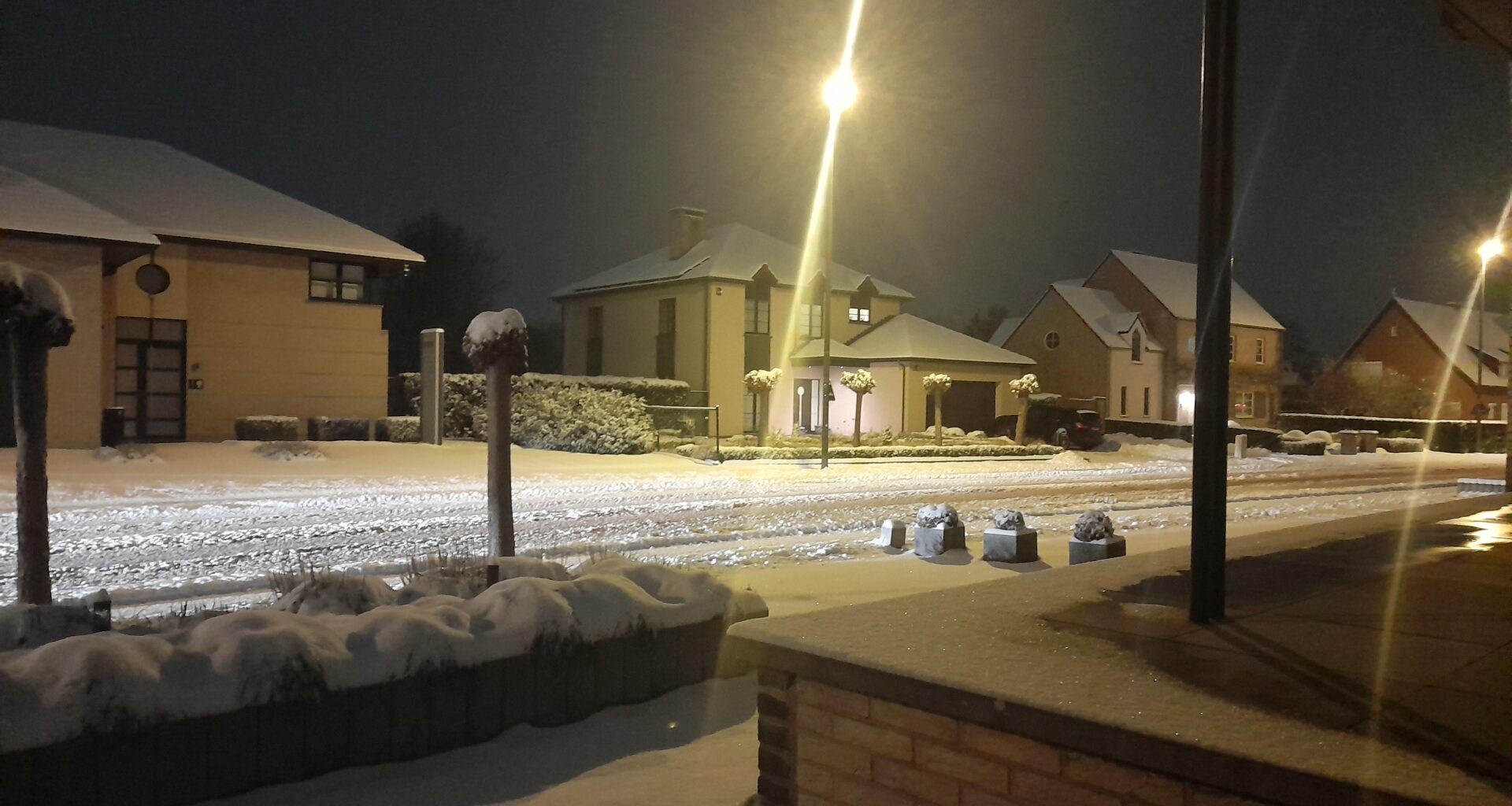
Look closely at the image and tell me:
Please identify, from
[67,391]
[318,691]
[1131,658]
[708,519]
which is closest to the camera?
[1131,658]

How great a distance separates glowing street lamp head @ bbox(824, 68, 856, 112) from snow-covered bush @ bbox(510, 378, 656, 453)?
9432 millimetres

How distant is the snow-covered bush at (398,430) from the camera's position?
26719mm

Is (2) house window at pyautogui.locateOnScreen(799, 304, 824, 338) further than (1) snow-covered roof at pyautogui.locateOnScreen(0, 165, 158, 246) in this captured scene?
Yes

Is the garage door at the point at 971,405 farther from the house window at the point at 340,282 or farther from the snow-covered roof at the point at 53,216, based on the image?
the snow-covered roof at the point at 53,216

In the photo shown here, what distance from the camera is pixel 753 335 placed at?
37.8 metres

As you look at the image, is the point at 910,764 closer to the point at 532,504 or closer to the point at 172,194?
the point at 532,504

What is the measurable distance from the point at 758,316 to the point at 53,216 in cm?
2229

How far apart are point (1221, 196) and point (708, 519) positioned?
1120 centimetres

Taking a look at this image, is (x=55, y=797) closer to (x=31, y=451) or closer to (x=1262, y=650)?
(x=31, y=451)

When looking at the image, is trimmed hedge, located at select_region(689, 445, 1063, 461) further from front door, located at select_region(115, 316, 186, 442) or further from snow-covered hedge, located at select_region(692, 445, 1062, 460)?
front door, located at select_region(115, 316, 186, 442)

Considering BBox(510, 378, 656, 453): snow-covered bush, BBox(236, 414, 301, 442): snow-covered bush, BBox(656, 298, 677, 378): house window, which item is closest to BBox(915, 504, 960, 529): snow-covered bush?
BBox(510, 378, 656, 453): snow-covered bush

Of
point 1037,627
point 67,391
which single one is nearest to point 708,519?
point 1037,627

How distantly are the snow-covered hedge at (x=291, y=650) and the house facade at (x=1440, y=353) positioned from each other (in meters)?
61.4

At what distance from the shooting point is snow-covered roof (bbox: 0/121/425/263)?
2530cm
